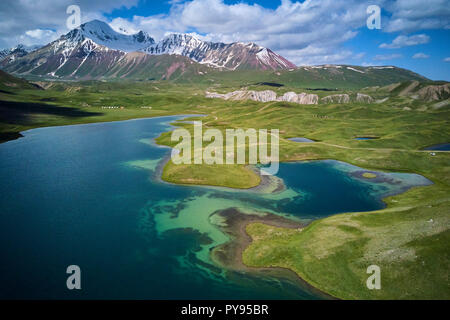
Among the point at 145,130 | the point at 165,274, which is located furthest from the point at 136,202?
the point at 145,130

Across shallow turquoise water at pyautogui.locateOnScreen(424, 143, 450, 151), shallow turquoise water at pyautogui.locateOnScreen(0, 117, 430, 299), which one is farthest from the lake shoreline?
shallow turquoise water at pyautogui.locateOnScreen(424, 143, 450, 151)

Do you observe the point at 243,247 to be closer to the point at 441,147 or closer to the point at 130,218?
the point at 130,218

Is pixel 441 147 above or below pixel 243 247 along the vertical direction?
above

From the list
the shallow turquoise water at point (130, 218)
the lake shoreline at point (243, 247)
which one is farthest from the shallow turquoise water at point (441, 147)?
the lake shoreline at point (243, 247)

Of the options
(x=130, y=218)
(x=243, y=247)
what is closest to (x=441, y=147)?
(x=243, y=247)

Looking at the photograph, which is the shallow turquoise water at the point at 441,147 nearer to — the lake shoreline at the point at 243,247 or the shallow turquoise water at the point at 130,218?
the shallow turquoise water at the point at 130,218

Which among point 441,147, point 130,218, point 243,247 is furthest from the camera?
point 441,147

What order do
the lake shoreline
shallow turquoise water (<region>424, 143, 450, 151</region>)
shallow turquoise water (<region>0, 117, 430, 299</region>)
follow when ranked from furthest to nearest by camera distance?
shallow turquoise water (<region>424, 143, 450, 151</region>) → the lake shoreline → shallow turquoise water (<region>0, 117, 430, 299</region>)

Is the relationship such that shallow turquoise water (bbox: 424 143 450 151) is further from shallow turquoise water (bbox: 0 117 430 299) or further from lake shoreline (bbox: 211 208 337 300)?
lake shoreline (bbox: 211 208 337 300)
